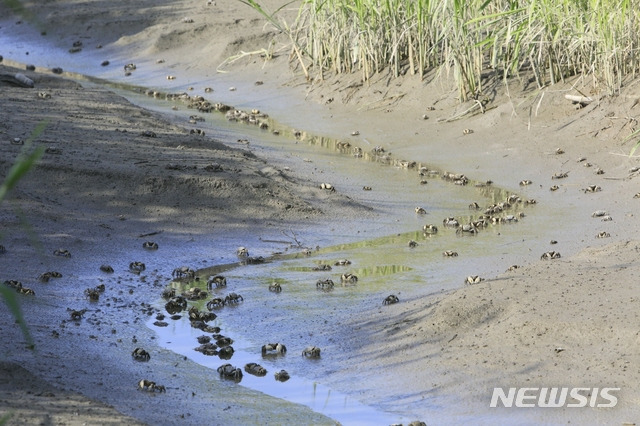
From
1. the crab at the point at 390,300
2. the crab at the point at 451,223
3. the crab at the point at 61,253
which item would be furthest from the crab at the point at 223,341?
the crab at the point at 451,223

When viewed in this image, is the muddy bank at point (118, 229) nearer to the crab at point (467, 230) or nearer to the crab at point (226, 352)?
the crab at point (226, 352)

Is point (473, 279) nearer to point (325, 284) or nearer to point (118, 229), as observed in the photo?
point (325, 284)

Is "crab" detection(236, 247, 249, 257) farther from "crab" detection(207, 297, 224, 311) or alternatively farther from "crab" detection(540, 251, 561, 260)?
"crab" detection(540, 251, 561, 260)

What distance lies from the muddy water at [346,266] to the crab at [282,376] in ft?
0.10

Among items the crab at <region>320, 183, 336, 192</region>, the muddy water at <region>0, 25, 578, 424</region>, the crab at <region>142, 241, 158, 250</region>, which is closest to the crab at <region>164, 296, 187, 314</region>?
the muddy water at <region>0, 25, 578, 424</region>

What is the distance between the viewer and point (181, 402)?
425 cm

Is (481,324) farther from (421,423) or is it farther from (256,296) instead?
(256,296)

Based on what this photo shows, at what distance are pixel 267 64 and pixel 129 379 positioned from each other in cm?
910

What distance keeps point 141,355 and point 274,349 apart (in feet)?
2.08

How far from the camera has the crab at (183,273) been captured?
6.19 meters

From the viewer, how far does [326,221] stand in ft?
24.5

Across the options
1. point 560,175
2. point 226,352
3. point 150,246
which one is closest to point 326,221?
point 150,246

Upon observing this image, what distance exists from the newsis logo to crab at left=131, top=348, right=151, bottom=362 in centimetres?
159

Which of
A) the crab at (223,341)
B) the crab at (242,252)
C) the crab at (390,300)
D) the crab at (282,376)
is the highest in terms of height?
the crab at (390,300)
